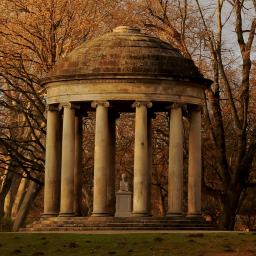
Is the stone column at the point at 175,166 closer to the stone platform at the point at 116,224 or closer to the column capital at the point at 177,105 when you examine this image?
the column capital at the point at 177,105

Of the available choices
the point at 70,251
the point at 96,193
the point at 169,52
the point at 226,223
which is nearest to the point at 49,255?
the point at 70,251

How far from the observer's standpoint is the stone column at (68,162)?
46.8 metres

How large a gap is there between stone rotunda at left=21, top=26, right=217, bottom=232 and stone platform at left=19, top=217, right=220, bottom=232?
19.7 inches

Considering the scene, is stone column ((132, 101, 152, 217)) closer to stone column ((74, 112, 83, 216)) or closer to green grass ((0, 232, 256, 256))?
stone column ((74, 112, 83, 216))

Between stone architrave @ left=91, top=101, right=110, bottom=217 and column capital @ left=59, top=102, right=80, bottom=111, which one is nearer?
stone architrave @ left=91, top=101, right=110, bottom=217

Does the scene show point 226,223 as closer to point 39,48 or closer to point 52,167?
point 52,167

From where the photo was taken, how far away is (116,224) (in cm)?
4416

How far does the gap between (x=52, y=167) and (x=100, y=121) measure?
209 inches

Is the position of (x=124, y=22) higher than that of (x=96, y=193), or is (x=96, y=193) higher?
(x=124, y=22)

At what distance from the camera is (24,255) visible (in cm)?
3397

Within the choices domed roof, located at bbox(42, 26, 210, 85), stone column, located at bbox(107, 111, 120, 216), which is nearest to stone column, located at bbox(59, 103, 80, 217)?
domed roof, located at bbox(42, 26, 210, 85)

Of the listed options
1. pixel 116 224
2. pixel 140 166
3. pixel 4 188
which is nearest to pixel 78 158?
pixel 140 166

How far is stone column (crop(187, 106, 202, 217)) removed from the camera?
1908 inches

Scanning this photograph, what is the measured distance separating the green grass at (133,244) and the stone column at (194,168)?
9832mm
